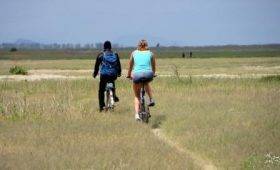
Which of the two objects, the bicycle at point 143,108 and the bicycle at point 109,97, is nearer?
the bicycle at point 143,108

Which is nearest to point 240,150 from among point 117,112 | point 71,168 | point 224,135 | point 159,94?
point 224,135

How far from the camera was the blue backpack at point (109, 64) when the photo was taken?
1811 centimetres

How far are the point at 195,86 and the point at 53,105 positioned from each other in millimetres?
9478

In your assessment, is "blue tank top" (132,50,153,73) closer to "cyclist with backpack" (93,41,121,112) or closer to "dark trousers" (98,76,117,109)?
"cyclist with backpack" (93,41,121,112)

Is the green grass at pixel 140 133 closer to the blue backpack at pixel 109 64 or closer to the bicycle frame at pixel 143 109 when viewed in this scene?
the bicycle frame at pixel 143 109

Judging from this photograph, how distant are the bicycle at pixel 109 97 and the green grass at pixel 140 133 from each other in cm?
31

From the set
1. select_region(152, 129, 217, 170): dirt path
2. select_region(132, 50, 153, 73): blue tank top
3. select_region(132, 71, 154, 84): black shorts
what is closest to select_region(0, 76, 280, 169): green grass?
select_region(152, 129, 217, 170): dirt path

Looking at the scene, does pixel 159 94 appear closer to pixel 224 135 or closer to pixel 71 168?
pixel 224 135

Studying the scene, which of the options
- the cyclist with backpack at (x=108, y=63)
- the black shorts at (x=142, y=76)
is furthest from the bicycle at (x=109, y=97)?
the black shorts at (x=142, y=76)

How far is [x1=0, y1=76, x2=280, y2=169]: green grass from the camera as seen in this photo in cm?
1112

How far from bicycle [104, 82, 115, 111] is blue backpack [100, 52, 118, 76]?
38cm

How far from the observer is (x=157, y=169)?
34.4 ft

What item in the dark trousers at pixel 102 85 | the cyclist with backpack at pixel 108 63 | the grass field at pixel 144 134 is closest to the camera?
the grass field at pixel 144 134

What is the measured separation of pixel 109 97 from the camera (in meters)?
18.5
